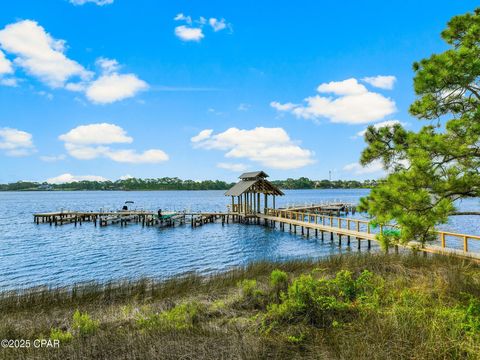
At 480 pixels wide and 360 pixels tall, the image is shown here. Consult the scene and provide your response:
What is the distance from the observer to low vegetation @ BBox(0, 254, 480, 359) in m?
5.11

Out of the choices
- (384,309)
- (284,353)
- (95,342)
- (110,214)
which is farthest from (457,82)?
(110,214)

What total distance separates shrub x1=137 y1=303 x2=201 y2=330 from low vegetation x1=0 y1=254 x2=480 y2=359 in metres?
0.03

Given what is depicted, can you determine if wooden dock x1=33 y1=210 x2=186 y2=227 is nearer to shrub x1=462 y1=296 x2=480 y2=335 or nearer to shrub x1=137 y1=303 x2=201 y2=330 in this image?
shrub x1=137 y1=303 x2=201 y2=330

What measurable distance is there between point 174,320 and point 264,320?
6.34 ft

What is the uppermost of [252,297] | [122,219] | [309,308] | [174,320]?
[309,308]

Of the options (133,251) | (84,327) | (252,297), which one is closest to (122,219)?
(133,251)

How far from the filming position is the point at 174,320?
677cm

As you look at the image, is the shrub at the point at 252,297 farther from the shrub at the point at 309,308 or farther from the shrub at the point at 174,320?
the shrub at the point at 174,320

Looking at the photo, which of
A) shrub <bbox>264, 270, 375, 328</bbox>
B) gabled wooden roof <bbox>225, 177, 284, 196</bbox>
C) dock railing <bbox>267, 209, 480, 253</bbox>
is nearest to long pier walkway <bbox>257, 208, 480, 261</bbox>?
dock railing <bbox>267, 209, 480, 253</bbox>

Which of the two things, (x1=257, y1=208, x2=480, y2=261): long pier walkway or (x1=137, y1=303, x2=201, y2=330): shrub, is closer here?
(x1=137, y1=303, x2=201, y2=330): shrub

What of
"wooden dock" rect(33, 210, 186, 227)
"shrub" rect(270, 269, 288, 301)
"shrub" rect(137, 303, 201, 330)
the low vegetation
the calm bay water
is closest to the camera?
the low vegetation

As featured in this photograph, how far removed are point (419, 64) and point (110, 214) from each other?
1666 inches

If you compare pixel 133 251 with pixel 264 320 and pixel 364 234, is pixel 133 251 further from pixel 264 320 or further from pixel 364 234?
pixel 264 320

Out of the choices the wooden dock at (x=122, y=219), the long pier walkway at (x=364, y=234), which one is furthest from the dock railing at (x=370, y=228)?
the wooden dock at (x=122, y=219)
